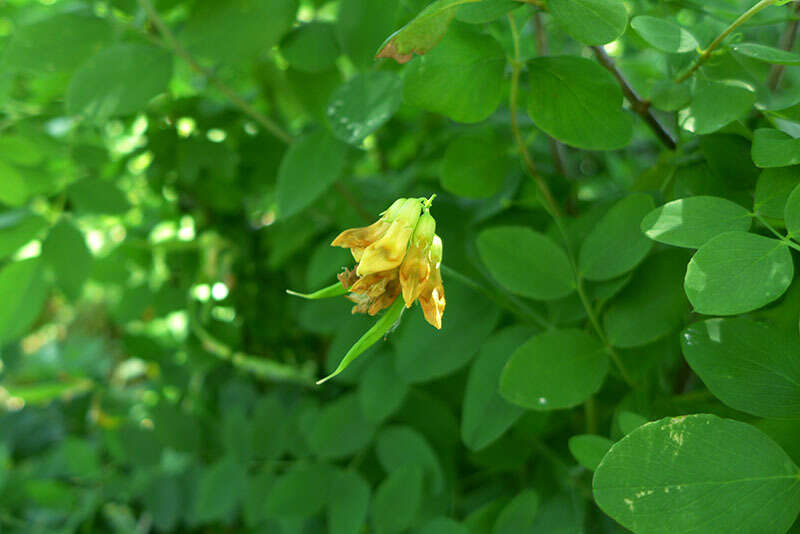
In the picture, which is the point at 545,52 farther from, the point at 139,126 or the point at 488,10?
the point at 139,126

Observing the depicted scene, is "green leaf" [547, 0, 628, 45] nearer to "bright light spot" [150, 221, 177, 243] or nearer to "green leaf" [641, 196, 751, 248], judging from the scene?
"green leaf" [641, 196, 751, 248]

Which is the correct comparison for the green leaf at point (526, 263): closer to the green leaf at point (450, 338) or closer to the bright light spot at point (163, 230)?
the green leaf at point (450, 338)

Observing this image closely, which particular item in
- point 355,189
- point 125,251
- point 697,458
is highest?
point 697,458

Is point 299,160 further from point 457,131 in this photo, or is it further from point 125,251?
point 125,251

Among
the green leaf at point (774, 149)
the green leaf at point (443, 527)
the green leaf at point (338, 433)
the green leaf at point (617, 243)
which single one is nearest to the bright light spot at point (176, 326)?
the green leaf at point (338, 433)

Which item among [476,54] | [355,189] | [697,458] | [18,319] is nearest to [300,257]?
[355,189]
